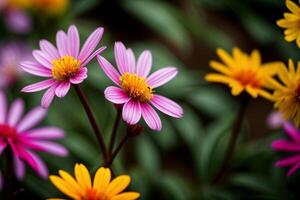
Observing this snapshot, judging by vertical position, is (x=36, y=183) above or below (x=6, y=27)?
below

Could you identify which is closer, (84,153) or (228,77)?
(228,77)

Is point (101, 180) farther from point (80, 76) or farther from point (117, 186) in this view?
point (80, 76)

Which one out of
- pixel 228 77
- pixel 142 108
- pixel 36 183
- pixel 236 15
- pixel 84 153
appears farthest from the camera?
pixel 236 15

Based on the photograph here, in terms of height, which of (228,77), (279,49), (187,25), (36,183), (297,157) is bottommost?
(297,157)

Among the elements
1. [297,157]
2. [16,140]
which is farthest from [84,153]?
[297,157]

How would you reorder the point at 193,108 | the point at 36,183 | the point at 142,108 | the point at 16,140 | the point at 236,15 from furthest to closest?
the point at 236,15 < the point at 193,108 < the point at 36,183 < the point at 16,140 < the point at 142,108

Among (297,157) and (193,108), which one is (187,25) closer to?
(193,108)

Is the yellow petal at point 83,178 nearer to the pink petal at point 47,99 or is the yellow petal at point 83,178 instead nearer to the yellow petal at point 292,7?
the pink petal at point 47,99
